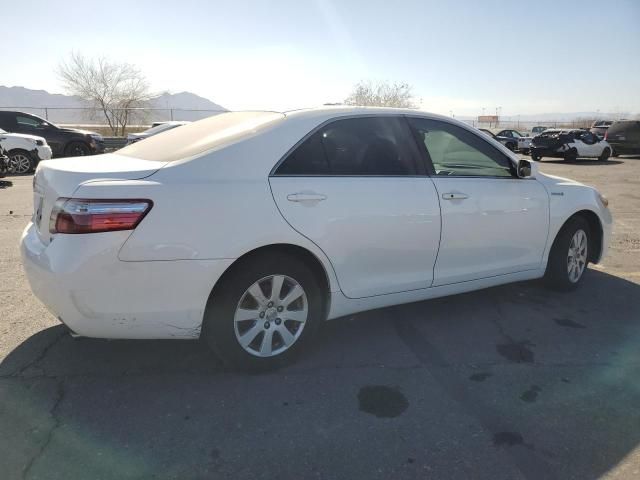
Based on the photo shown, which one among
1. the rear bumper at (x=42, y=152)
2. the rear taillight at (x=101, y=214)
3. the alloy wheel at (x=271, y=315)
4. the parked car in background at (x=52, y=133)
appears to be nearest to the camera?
the rear taillight at (x=101, y=214)

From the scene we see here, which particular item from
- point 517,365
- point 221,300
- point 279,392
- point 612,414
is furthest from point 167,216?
point 612,414

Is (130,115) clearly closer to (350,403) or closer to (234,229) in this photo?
(234,229)

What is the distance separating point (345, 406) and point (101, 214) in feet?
5.59

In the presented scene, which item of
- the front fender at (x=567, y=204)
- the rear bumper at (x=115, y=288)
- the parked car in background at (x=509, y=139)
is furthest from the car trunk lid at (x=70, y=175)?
the parked car in background at (x=509, y=139)

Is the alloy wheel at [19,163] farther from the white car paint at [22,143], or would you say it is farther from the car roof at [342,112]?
the car roof at [342,112]

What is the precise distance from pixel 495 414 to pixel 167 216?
211cm

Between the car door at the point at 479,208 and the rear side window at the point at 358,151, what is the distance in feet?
0.64

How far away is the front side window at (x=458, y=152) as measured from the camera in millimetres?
3916

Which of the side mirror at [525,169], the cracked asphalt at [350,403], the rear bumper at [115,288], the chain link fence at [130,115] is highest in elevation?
the chain link fence at [130,115]

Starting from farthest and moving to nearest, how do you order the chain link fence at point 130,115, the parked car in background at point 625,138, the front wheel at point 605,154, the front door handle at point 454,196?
the chain link fence at point 130,115 → the parked car in background at point 625,138 → the front wheel at point 605,154 → the front door handle at point 454,196

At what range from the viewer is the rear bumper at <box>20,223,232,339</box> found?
106 inches

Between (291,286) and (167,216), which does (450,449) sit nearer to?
(291,286)

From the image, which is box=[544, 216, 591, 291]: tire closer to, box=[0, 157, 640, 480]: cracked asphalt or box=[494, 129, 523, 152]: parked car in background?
box=[0, 157, 640, 480]: cracked asphalt

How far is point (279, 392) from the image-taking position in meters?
3.05
